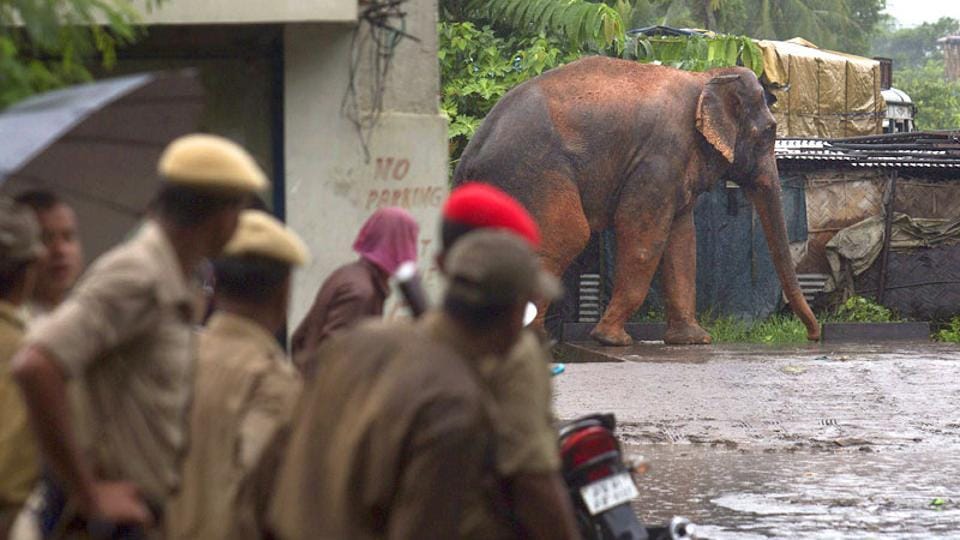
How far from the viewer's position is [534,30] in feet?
62.7

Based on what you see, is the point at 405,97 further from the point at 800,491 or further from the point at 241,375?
the point at 241,375

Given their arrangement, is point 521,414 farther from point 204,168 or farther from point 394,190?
point 394,190

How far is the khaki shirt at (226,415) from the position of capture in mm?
4312

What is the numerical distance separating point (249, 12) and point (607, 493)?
4374 millimetres

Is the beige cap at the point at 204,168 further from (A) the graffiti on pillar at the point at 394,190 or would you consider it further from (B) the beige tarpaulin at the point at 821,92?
(B) the beige tarpaulin at the point at 821,92

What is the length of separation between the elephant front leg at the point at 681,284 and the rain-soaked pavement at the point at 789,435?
1.18 m

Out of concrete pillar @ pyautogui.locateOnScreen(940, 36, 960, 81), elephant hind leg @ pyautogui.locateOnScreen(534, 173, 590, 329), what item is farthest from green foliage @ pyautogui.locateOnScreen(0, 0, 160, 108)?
concrete pillar @ pyautogui.locateOnScreen(940, 36, 960, 81)

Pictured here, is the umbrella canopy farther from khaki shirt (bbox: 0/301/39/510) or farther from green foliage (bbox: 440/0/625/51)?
green foliage (bbox: 440/0/625/51)

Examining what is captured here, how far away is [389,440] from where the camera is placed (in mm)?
3391

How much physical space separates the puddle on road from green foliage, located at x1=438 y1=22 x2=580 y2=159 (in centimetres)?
833

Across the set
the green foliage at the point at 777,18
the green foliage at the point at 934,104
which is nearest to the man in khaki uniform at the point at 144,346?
the green foliage at the point at 777,18

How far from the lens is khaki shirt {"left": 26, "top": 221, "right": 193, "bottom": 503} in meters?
4.06

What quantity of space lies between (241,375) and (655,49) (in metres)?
16.9

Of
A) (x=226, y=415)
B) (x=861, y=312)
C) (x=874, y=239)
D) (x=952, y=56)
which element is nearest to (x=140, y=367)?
(x=226, y=415)
